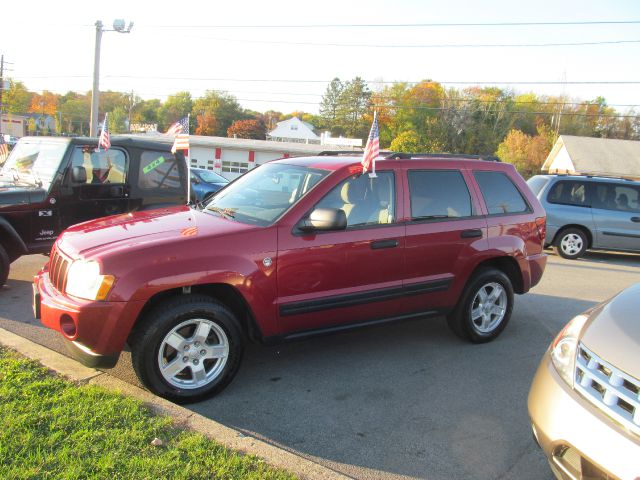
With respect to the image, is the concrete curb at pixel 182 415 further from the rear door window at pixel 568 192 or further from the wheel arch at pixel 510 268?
the rear door window at pixel 568 192

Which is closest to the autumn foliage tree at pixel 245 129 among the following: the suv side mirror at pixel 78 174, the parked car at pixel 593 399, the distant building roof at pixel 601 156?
the distant building roof at pixel 601 156

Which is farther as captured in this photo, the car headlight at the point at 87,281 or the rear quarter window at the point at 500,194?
the rear quarter window at the point at 500,194

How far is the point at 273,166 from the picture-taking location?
5023 mm

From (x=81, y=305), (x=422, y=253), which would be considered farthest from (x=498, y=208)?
(x=81, y=305)

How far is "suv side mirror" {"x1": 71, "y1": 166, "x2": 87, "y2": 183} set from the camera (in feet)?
21.5

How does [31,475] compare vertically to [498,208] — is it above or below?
below

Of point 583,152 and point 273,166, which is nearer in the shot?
point 273,166

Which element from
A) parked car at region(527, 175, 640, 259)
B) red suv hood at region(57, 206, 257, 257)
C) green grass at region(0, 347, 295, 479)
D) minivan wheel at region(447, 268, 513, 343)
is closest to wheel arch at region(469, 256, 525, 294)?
minivan wheel at region(447, 268, 513, 343)

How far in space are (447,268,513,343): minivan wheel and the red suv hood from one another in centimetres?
241

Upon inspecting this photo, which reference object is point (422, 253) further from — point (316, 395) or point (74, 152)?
point (74, 152)

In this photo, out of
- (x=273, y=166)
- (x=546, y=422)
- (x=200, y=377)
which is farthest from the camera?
(x=273, y=166)

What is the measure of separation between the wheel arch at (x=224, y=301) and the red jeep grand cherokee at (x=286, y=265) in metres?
0.01

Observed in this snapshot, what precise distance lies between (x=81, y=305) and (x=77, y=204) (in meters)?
3.72

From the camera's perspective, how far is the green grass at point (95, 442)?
2658mm
